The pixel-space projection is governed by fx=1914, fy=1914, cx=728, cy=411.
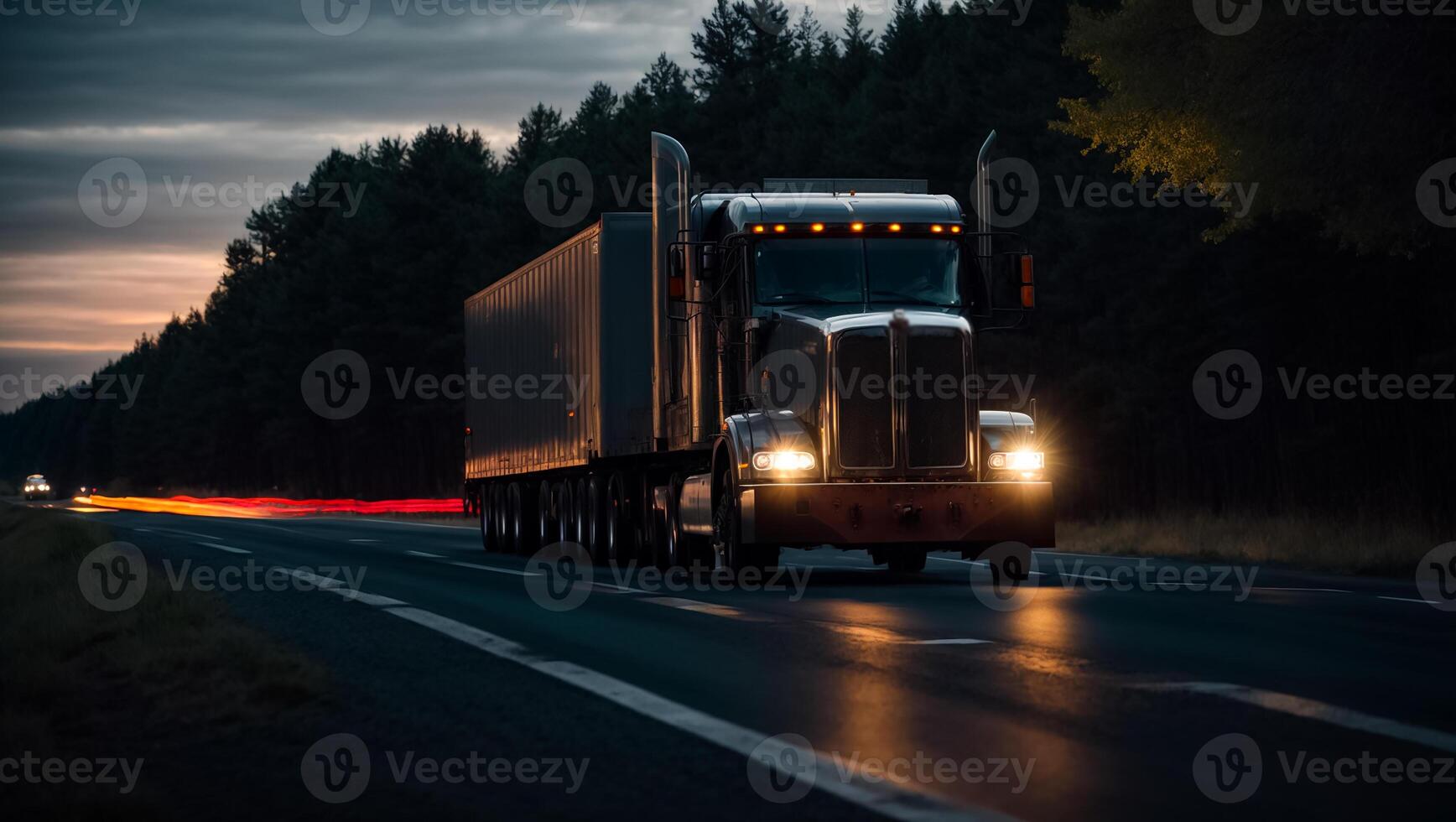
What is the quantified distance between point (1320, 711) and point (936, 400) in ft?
32.8

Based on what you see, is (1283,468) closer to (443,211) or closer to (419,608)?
(419,608)

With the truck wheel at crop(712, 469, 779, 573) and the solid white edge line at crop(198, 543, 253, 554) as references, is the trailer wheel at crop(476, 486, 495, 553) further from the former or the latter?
the truck wheel at crop(712, 469, 779, 573)

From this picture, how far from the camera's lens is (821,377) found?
18469 mm

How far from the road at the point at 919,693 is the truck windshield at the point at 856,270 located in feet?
10.2

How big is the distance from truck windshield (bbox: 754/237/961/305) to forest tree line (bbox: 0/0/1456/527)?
4443 mm

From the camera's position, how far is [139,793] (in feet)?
22.8

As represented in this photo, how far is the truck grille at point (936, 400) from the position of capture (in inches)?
728

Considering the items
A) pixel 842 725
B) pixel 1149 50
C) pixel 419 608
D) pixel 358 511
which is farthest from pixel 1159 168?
pixel 358 511

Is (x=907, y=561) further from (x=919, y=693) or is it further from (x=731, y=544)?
(x=919, y=693)

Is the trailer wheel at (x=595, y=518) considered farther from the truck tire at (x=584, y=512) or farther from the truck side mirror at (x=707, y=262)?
the truck side mirror at (x=707, y=262)

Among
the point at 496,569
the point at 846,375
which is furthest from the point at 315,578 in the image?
the point at 846,375

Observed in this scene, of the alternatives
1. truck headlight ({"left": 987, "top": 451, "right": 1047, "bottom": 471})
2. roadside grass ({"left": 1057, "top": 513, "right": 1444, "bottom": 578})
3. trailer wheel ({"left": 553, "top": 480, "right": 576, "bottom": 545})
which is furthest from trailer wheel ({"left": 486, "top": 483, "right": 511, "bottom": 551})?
truck headlight ({"left": 987, "top": 451, "right": 1047, "bottom": 471})

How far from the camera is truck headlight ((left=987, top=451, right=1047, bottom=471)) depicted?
18.7 meters

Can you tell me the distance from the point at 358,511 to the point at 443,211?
67.8 ft
